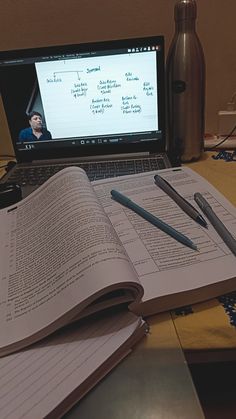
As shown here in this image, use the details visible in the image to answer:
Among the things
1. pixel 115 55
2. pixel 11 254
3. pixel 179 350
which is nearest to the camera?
pixel 179 350

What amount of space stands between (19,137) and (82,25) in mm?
A: 316

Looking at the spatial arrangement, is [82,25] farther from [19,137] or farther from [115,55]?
[19,137]

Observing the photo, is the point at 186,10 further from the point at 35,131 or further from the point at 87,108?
the point at 35,131

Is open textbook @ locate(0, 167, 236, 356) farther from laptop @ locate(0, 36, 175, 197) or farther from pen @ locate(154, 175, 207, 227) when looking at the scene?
laptop @ locate(0, 36, 175, 197)

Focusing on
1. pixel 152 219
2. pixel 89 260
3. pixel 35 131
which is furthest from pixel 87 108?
pixel 89 260

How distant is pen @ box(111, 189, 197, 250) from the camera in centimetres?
46

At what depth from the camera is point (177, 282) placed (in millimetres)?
392

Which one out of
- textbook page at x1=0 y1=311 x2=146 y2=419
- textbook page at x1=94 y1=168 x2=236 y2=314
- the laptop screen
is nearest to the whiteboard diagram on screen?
the laptop screen

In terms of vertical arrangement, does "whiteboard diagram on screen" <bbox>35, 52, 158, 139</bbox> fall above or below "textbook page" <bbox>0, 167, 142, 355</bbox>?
above

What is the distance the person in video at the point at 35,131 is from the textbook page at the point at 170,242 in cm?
25

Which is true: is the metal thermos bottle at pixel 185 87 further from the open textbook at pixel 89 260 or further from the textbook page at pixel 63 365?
the textbook page at pixel 63 365

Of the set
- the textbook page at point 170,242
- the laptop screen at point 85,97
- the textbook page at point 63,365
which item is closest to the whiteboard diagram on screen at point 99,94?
the laptop screen at point 85,97

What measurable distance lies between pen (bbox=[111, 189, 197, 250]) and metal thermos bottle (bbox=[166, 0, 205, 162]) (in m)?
0.30

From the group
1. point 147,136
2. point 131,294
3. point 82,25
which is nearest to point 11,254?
point 131,294
